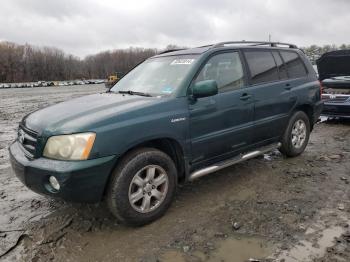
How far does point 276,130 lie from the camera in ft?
17.1

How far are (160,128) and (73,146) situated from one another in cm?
90

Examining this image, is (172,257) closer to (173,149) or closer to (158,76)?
(173,149)

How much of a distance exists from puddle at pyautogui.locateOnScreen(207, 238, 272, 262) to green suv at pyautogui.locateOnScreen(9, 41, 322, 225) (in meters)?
0.83

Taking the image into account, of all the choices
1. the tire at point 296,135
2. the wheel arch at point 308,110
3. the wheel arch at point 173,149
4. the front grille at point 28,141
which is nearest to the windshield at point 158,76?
the wheel arch at point 173,149

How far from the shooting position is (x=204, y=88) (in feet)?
12.6

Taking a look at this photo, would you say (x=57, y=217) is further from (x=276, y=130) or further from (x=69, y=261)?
(x=276, y=130)

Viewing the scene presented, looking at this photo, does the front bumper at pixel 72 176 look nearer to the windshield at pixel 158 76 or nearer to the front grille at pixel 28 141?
the front grille at pixel 28 141

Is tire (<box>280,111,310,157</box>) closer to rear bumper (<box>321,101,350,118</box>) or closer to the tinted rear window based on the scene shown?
the tinted rear window

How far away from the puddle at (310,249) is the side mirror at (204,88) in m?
1.77

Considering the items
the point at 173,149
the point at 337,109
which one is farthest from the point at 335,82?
the point at 173,149

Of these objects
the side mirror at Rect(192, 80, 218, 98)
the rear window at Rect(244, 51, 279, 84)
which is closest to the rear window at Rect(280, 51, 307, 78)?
the rear window at Rect(244, 51, 279, 84)

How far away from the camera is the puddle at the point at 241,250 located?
119 inches

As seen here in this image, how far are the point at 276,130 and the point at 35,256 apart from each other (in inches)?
142

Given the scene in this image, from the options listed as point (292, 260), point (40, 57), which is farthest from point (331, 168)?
point (40, 57)
